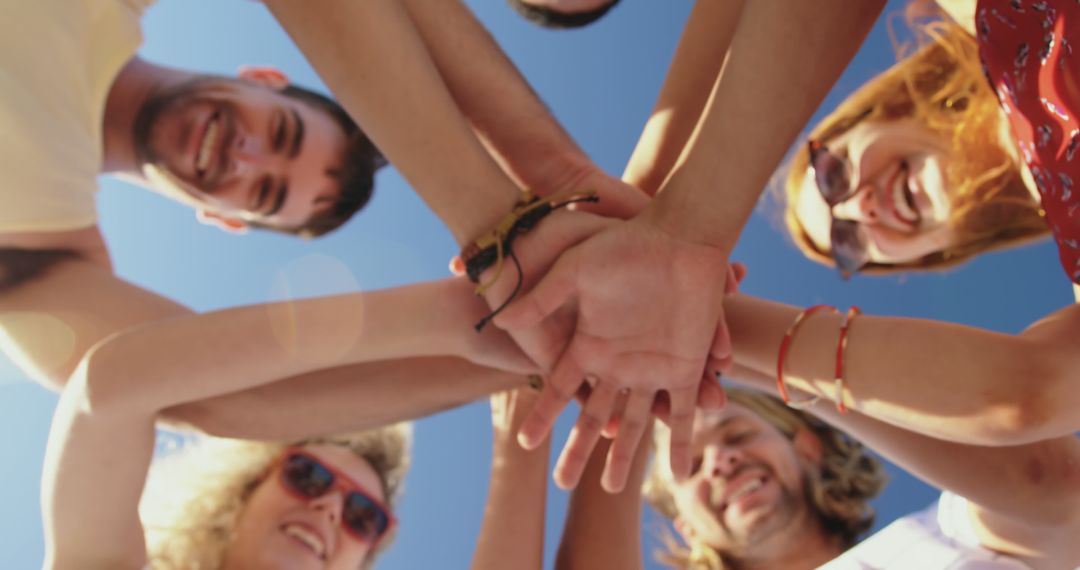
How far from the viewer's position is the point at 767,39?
192 cm

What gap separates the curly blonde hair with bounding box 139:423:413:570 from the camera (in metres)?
3.45

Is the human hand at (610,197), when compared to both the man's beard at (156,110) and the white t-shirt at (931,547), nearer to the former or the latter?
the white t-shirt at (931,547)

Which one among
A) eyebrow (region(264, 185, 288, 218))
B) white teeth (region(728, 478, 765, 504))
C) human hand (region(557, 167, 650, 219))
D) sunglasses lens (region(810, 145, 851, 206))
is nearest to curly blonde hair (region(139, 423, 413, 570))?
eyebrow (region(264, 185, 288, 218))

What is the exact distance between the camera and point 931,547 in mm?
3020

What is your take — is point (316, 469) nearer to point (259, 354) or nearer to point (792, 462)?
point (259, 354)

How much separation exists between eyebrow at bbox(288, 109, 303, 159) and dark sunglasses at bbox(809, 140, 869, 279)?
237 cm

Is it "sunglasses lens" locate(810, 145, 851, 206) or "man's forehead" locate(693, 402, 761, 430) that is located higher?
"sunglasses lens" locate(810, 145, 851, 206)

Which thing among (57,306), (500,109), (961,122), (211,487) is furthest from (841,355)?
(211,487)

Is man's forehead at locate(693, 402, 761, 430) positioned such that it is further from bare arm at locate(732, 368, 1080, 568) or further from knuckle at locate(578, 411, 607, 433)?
knuckle at locate(578, 411, 607, 433)

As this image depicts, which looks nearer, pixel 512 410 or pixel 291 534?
pixel 512 410

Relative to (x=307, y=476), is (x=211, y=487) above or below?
below

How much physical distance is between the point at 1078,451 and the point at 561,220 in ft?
5.72

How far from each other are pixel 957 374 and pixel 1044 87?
0.61 metres

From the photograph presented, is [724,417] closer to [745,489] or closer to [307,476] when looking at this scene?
[745,489]
